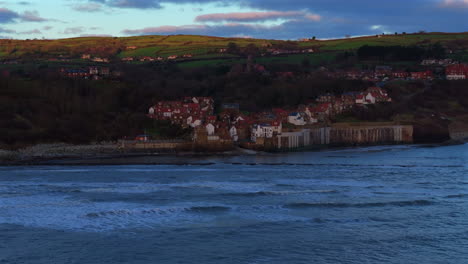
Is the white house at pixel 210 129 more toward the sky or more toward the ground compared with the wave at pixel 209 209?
more toward the sky

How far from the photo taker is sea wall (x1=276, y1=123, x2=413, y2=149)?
56969mm

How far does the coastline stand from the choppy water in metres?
2.44

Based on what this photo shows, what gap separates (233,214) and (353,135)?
117 ft

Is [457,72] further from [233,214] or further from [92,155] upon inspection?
[233,214]

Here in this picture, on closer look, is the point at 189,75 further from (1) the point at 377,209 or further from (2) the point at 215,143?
(1) the point at 377,209

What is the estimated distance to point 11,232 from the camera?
78.6ft

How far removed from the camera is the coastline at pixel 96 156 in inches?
1779

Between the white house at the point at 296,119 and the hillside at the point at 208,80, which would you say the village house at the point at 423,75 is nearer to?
the hillside at the point at 208,80

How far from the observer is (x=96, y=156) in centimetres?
4806

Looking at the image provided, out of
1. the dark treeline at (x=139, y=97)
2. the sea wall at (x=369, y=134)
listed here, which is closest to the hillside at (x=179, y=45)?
the dark treeline at (x=139, y=97)

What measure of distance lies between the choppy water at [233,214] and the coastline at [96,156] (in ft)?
8.00

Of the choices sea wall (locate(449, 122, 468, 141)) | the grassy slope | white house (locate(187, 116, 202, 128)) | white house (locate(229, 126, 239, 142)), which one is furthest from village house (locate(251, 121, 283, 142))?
the grassy slope

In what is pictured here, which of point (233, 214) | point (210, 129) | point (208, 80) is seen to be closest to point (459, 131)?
point (210, 129)

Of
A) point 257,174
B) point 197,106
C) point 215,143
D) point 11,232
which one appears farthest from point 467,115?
point 11,232
